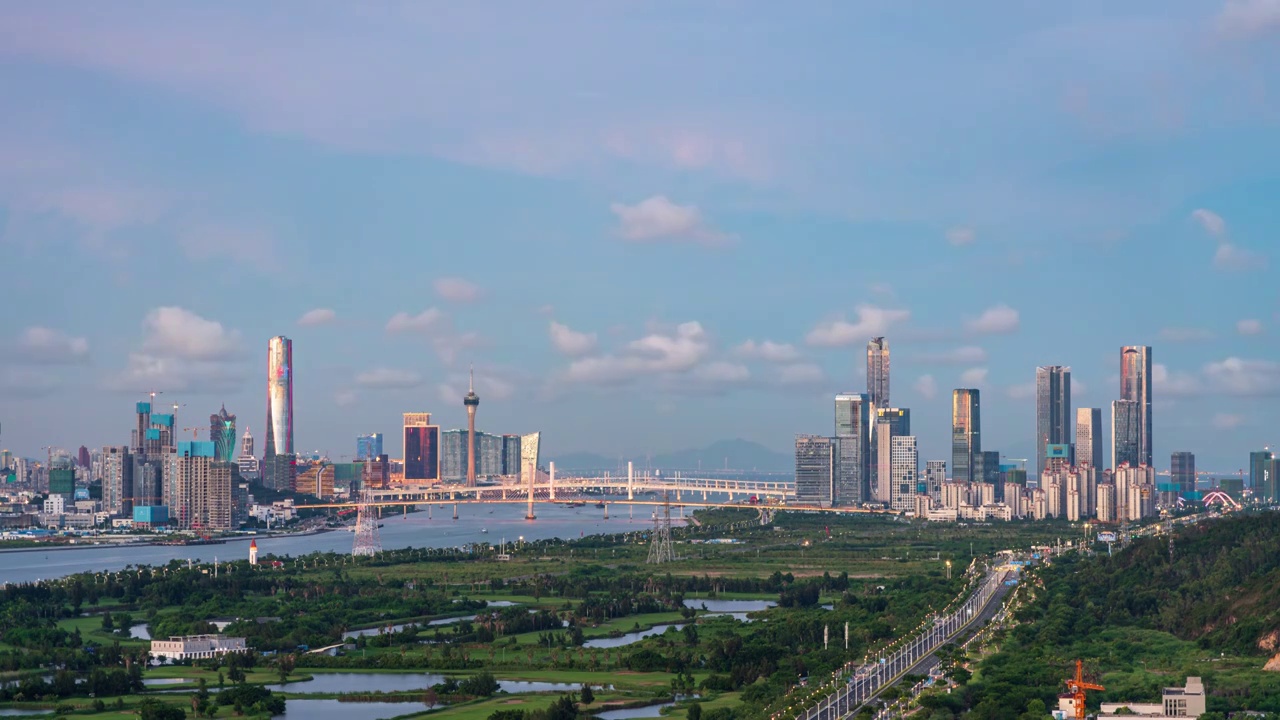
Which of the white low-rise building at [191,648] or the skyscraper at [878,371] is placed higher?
the skyscraper at [878,371]

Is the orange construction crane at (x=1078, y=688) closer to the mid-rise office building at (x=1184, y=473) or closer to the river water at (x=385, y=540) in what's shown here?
the river water at (x=385, y=540)

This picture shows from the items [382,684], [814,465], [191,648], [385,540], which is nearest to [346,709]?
[382,684]

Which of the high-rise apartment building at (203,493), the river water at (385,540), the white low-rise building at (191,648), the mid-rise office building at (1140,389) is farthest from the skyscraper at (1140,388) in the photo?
the white low-rise building at (191,648)

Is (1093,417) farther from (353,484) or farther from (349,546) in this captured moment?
(349,546)

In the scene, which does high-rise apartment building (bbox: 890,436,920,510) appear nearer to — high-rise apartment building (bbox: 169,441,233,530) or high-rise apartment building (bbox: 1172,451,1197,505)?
high-rise apartment building (bbox: 1172,451,1197,505)

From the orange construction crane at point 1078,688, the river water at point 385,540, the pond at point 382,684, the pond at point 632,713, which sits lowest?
the river water at point 385,540

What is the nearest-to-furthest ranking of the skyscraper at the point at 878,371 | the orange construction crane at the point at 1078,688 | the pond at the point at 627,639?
the orange construction crane at the point at 1078,688, the pond at the point at 627,639, the skyscraper at the point at 878,371

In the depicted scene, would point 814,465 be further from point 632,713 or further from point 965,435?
point 632,713

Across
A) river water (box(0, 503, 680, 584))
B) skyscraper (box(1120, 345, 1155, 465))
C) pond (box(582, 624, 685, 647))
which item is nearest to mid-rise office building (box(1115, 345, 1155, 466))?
skyscraper (box(1120, 345, 1155, 465))

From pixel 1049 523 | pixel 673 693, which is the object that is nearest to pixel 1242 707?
pixel 673 693
